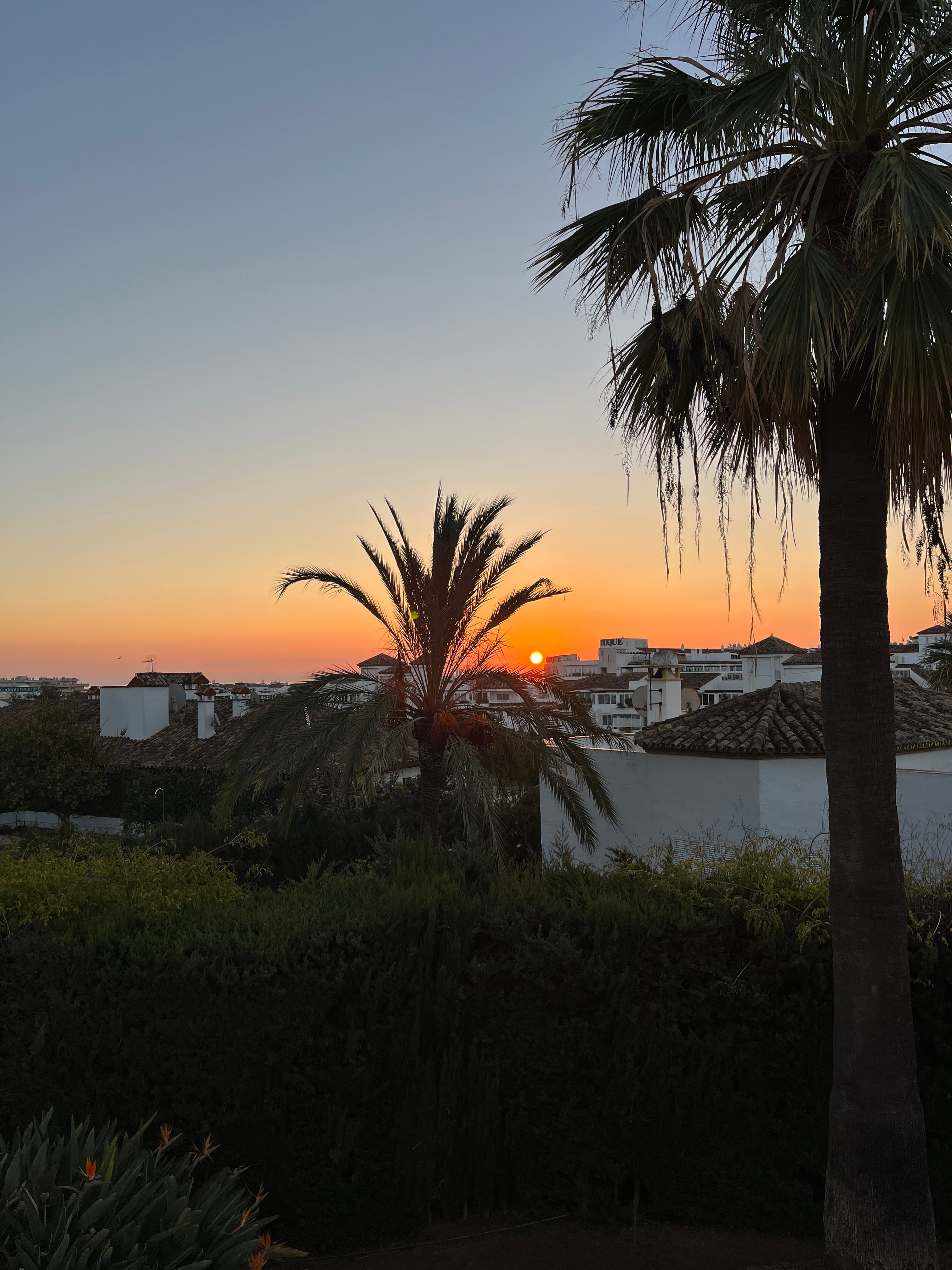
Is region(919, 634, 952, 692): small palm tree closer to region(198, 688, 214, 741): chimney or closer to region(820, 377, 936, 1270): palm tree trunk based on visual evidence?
region(820, 377, 936, 1270): palm tree trunk

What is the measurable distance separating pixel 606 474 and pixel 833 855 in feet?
8.84

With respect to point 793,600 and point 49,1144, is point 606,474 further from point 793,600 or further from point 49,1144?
point 49,1144

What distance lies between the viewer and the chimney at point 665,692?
76.2ft

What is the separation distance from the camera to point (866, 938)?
438 cm

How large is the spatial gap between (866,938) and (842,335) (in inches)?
123

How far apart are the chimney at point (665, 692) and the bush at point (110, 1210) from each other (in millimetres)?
19809

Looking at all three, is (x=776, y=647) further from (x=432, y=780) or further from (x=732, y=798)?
(x=432, y=780)

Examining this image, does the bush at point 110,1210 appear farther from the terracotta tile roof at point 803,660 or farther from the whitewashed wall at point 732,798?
the terracotta tile roof at point 803,660

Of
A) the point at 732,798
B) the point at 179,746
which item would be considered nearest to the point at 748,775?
the point at 732,798

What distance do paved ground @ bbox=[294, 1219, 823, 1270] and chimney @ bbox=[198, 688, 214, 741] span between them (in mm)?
31019

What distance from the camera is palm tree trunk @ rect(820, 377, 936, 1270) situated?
4324mm

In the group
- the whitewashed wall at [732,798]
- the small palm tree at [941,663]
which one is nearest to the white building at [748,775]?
the whitewashed wall at [732,798]

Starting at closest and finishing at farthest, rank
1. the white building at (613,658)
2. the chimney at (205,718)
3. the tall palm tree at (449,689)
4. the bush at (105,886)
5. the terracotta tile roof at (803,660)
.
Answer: the bush at (105,886), the tall palm tree at (449,689), the chimney at (205,718), the terracotta tile roof at (803,660), the white building at (613,658)

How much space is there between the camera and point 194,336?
435 inches
